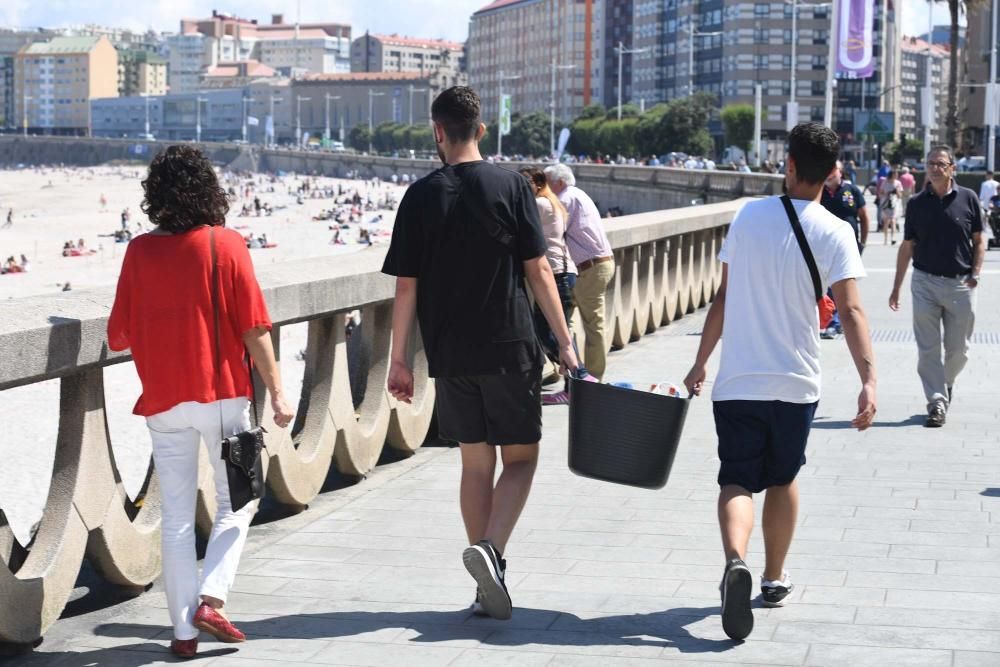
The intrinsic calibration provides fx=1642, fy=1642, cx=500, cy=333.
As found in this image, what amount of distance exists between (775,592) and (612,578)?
65cm

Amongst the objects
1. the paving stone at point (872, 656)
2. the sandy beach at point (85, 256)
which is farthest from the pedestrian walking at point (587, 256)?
the paving stone at point (872, 656)

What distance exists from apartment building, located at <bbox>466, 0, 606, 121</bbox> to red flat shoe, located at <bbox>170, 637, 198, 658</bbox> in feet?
517

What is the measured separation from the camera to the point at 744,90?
144750 millimetres

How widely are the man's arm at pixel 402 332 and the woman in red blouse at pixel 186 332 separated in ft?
1.63

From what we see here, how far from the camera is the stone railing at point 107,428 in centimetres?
486

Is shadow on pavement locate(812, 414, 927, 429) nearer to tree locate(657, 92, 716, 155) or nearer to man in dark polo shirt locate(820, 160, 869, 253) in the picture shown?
man in dark polo shirt locate(820, 160, 869, 253)

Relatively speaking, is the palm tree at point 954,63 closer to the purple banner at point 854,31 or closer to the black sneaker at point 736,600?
the purple banner at point 854,31

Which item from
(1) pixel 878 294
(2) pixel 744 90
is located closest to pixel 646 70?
(2) pixel 744 90

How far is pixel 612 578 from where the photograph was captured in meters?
5.67

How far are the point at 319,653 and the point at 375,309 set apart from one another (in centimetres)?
327

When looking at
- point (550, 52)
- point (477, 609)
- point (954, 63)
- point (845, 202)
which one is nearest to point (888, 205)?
point (845, 202)

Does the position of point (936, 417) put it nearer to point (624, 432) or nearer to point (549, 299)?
point (624, 432)

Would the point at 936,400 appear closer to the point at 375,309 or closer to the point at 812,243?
the point at 375,309

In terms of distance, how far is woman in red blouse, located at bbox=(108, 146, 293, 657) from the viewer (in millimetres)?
4613
